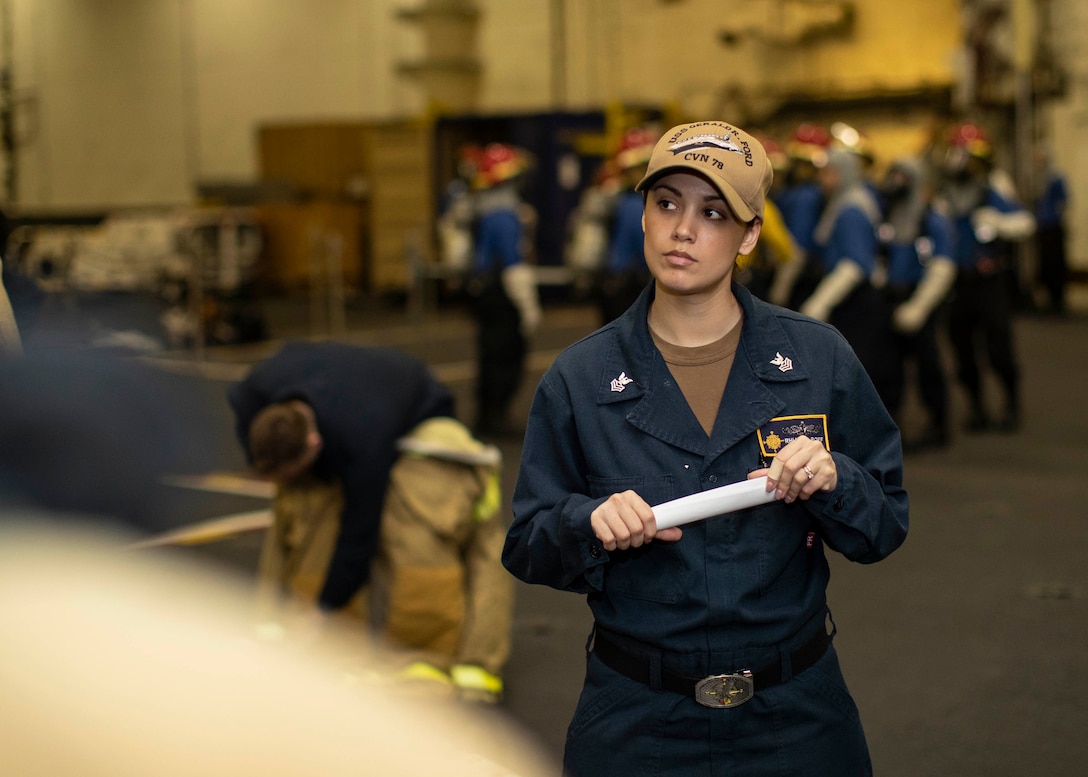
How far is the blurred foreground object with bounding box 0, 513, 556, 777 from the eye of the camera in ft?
5.41

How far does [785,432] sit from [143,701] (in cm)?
106

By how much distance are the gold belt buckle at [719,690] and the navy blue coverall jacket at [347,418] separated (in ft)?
7.11

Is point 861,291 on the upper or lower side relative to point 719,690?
upper

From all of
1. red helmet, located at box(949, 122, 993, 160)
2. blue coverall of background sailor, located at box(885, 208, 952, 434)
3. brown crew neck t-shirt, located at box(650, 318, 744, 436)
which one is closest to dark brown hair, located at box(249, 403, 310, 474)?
brown crew neck t-shirt, located at box(650, 318, 744, 436)

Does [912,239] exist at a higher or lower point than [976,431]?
higher

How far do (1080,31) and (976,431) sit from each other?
1144cm

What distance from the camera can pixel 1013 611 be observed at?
5.62 metres

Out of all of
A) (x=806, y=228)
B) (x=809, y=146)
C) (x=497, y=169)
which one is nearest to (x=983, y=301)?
(x=806, y=228)

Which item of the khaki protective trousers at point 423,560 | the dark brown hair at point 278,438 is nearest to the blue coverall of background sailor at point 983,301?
the khaki protective trousers at point 423,560

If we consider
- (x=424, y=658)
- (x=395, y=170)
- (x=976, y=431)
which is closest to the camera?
(x=424, y=658)

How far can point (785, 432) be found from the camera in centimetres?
224

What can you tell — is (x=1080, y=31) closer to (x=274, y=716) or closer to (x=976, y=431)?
(x=976, y=431)

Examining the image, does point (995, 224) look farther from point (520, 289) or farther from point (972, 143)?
point (520, 289)

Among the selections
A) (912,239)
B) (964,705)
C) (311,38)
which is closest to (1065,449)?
(912,239)
